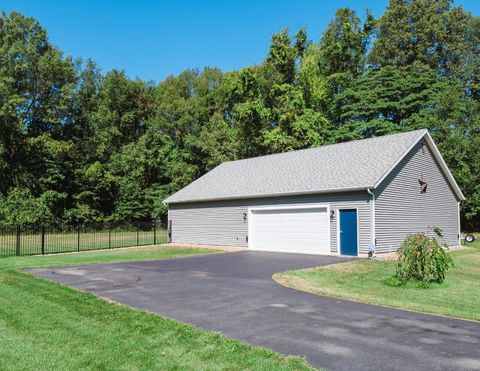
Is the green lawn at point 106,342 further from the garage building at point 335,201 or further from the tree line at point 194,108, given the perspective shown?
the tree line at point 194,108

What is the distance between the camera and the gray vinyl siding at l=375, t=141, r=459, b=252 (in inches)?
707

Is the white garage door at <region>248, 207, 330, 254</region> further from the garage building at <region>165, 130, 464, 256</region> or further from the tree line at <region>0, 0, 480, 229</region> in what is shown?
the tree line at <region>0, 0, 480, 229</region>

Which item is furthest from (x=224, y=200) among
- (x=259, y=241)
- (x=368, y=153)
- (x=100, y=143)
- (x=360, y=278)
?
(x=100, y=143)

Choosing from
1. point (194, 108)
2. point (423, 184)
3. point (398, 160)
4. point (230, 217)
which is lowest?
point (230, 217)

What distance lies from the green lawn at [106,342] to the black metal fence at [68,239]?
46.4 ft

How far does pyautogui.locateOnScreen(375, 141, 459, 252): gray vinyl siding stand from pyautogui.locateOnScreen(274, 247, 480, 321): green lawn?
9.94 ft

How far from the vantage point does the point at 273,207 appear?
69.8 ft

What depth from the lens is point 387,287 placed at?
10719mm

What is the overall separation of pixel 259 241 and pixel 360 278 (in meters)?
10.1

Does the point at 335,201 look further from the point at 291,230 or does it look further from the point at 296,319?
the point at 296,319

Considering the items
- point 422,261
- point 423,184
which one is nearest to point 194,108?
point 423,184

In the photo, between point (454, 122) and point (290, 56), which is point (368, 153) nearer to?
point (454, 122)

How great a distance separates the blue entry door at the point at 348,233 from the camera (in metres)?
17.9

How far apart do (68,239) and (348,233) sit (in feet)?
52.6
